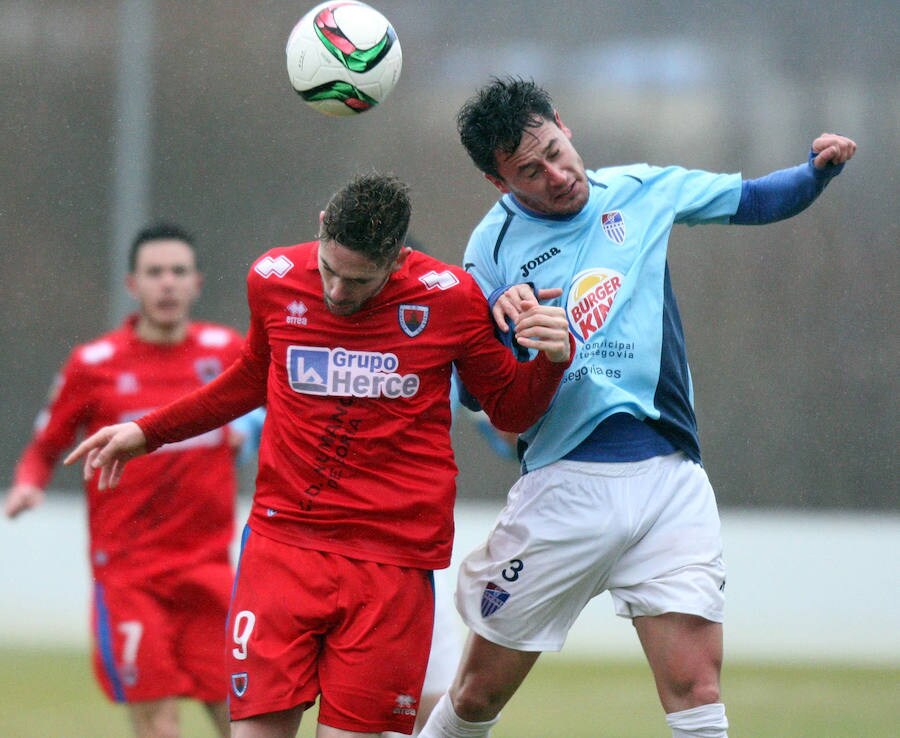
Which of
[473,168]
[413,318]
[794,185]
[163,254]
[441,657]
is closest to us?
[413,318]

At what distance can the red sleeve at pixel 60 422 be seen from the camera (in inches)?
214

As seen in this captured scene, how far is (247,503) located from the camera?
1012cm

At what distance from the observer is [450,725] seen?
441 cm

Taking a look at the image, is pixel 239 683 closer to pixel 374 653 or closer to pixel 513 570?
pixel 374 653

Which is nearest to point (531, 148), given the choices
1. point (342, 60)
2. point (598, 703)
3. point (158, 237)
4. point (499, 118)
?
point (499, 118)

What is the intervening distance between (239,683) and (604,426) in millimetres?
1226

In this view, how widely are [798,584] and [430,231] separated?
11.5ft

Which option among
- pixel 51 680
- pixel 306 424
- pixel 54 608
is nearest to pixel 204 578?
pixel 306 424

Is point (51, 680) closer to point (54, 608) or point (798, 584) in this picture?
point (54, 608)

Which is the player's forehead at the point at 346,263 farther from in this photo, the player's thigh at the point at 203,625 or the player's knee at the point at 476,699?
the player's thigh at the point at 203,625

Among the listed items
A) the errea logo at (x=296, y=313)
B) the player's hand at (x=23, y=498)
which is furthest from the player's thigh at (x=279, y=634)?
the player's hand at (x=23, y=498)

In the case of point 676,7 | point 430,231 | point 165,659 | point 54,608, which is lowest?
point 54,608

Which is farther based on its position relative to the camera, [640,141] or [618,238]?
[640,141]

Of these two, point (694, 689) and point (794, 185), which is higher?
point (794, 185)
